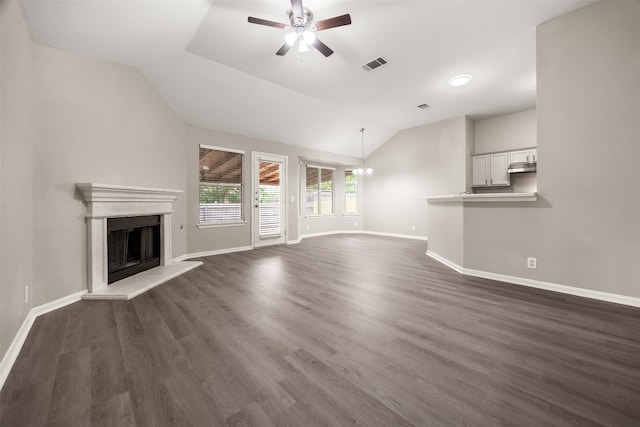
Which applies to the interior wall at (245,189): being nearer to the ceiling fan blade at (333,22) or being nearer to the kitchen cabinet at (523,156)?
the ceiling fan blade at (333,22)

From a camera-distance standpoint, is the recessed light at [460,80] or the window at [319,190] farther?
the window at [319,190]

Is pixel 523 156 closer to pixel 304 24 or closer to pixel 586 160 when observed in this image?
pixel 586 160

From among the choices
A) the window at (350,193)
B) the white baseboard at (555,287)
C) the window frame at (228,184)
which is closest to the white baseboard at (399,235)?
the window at (350,193)

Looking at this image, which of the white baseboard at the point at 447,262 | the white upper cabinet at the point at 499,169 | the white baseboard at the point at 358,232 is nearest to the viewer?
the white baseboard at the point at 447,262

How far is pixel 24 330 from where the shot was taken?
6.43ft

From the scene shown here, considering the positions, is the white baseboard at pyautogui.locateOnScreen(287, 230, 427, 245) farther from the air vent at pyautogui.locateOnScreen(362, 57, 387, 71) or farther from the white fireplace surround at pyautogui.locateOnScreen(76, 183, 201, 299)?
the air vent at pyautogui.locateOnScreen(362, 57, 387, 71)

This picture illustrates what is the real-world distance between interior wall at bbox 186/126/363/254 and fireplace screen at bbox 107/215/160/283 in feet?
3.08

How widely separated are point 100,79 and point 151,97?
0.80m

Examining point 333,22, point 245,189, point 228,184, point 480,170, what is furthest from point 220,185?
point 480,170

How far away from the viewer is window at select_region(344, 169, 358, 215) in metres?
8.79

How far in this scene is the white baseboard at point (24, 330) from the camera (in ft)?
4.91

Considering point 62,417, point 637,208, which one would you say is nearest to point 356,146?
point 637,208

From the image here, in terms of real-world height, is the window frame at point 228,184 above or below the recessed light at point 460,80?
below

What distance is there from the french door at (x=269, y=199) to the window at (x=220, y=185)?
1.28 feet
